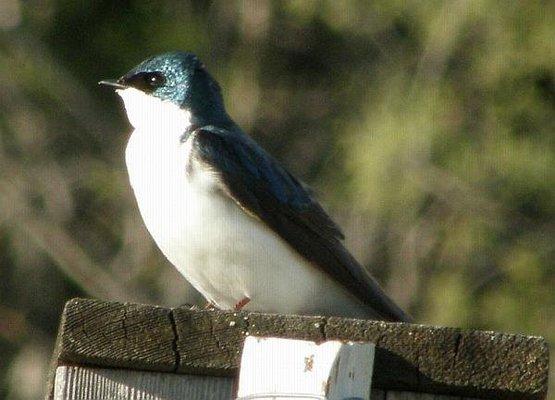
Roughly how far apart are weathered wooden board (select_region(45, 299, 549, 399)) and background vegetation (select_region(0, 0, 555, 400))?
155 inches

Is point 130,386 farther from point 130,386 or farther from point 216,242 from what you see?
point 216,242

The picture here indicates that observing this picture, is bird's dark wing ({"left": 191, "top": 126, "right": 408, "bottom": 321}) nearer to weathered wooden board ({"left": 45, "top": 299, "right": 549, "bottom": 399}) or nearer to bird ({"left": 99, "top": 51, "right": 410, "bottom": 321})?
bird ({"left": 99, "top": 51, "right": 410, "bottom": 321})

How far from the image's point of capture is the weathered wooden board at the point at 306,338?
7.12 feet

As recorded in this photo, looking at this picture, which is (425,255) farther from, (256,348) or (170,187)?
(256,348)

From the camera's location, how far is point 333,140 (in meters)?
7.10

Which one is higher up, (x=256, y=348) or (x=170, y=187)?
(x=170, y=187)

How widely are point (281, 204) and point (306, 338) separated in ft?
3.72

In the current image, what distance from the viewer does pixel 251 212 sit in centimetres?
320

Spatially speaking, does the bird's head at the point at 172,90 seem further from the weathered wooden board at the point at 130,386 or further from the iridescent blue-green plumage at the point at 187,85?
the weathered wooden board at the point at 130,386

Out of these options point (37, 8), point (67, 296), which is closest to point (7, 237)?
point (67, 296)

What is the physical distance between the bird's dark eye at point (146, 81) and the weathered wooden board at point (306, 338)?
1.40 meters

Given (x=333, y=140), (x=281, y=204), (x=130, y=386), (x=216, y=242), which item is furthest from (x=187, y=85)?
(x=333, y=140)

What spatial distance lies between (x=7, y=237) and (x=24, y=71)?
0.81 meters

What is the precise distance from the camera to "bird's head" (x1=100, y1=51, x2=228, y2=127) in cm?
347
